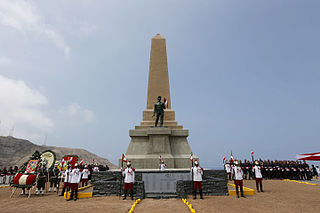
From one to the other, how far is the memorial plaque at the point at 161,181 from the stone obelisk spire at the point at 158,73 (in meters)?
9.33

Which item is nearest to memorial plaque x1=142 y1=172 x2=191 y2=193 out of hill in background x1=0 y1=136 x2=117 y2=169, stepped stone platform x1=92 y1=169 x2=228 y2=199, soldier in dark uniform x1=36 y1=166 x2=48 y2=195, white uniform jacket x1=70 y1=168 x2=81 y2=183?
stepped stone platform x1=92 y1=169 x2=228 y2=199

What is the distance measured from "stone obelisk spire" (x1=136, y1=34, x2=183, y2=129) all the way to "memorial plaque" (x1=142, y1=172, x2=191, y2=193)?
7218 millimetres

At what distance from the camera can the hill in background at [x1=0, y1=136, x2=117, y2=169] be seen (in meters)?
47.4

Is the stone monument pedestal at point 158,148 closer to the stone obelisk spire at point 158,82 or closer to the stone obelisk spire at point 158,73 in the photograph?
the stone obelisk spire at point 158,82

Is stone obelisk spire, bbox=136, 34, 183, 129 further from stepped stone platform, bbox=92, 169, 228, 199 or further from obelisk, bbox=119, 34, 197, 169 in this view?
stepped stone platform, bbox=92, 169, 228, 199

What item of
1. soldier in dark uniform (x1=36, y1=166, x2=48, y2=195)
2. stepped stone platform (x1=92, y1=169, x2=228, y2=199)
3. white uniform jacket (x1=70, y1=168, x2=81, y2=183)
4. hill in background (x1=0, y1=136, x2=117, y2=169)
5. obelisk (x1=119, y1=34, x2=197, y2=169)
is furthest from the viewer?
hill in background (x1=0, y1=136, x2=117, y2=169)

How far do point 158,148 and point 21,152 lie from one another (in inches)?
2145

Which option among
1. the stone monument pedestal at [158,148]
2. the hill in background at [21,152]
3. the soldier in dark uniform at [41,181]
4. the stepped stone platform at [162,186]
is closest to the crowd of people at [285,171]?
the stone monument pedestal at [158,148]

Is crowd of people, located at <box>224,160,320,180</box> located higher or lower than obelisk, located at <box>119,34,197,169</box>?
lower

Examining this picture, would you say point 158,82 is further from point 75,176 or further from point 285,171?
point 285,171

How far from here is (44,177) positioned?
446 inches

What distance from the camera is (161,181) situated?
35.6ft

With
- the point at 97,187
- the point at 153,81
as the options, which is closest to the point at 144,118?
the point at 153,81

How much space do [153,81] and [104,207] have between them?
14.4 m
